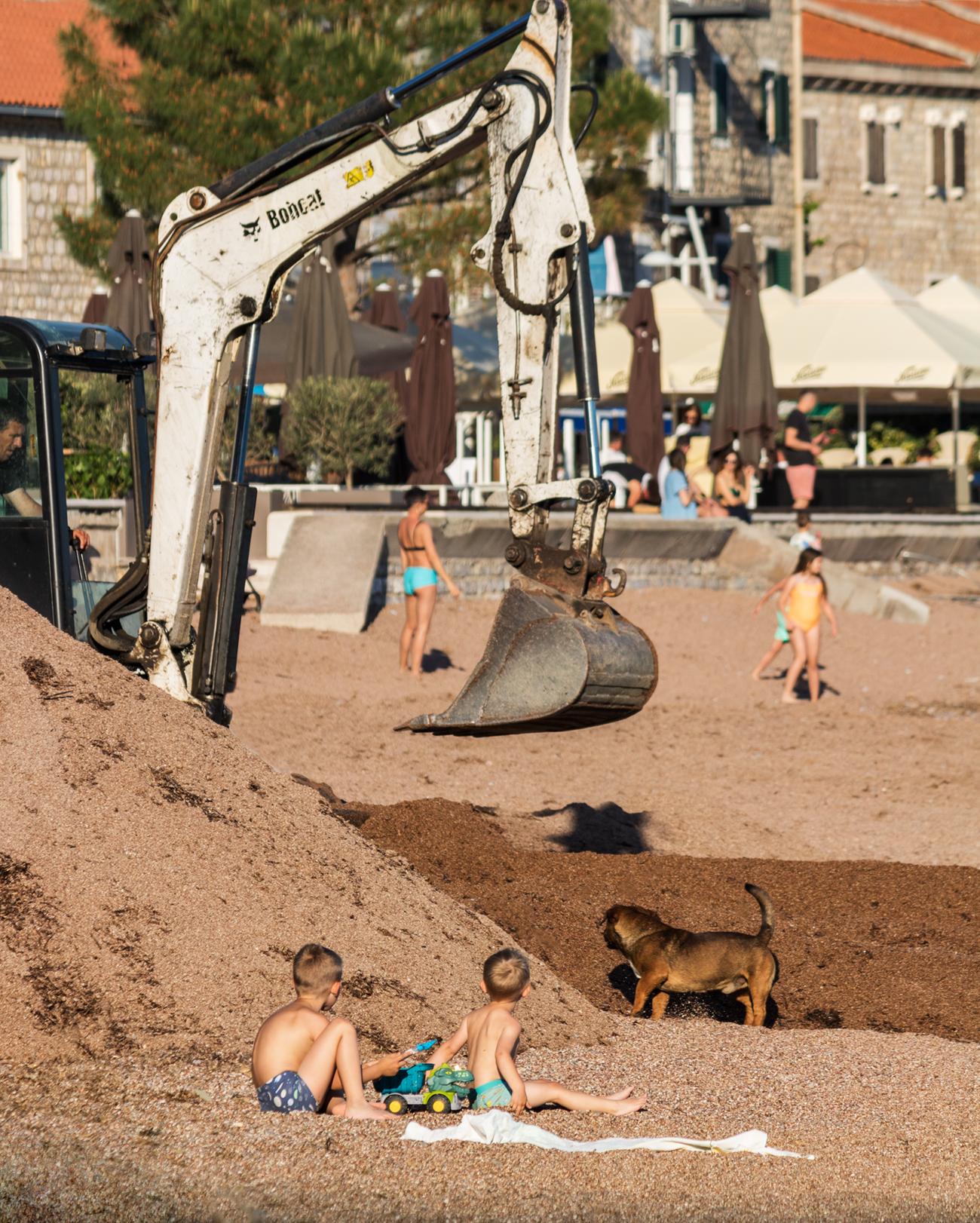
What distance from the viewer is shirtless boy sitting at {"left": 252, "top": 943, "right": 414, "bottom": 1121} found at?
516 centimetres

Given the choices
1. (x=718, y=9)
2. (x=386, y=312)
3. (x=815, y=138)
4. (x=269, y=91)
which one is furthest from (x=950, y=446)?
(x=269, y=91)

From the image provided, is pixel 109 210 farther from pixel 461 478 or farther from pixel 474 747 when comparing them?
pixel 474 747

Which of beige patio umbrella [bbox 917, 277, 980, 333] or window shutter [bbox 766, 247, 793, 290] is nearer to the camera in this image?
beige patio umbrella [bbox 917, 277, 980, 333]

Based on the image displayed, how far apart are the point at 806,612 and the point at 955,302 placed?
16.1m

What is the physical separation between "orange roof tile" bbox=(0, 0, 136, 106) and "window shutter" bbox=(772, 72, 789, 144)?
15212mm

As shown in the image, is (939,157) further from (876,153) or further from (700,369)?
(700,369)

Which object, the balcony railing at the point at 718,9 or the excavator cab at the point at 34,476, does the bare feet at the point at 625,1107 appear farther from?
the balcony railing at the point at 718,9

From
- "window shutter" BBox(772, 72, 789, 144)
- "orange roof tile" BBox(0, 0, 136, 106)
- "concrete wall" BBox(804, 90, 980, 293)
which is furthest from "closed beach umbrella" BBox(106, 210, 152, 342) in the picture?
"concrete wall" BBox(804, 90, 980, 293)

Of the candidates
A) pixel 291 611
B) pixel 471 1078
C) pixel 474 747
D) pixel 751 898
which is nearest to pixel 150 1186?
pixel 471 1078

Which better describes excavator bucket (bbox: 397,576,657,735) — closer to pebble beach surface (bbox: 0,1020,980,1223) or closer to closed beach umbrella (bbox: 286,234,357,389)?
pebble beach surface (bbox: 0,1020,980,1223)

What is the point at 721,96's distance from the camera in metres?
37.1

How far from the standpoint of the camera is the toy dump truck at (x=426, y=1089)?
17.6ft

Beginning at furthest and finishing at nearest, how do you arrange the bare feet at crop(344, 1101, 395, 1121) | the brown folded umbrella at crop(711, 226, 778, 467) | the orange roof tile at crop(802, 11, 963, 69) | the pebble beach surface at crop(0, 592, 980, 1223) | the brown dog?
the orange roof tile at crop(802, 11, 963, 69)
the brown folded umbrella at crop(711, 226, 778, 467)
the brown dog
the bare feet at crop(344, 1101, 395, 1121)
the pebble beach surface at crop(0, 592, 980, 1223)

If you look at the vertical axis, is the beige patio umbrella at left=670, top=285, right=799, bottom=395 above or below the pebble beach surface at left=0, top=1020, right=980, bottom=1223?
above
